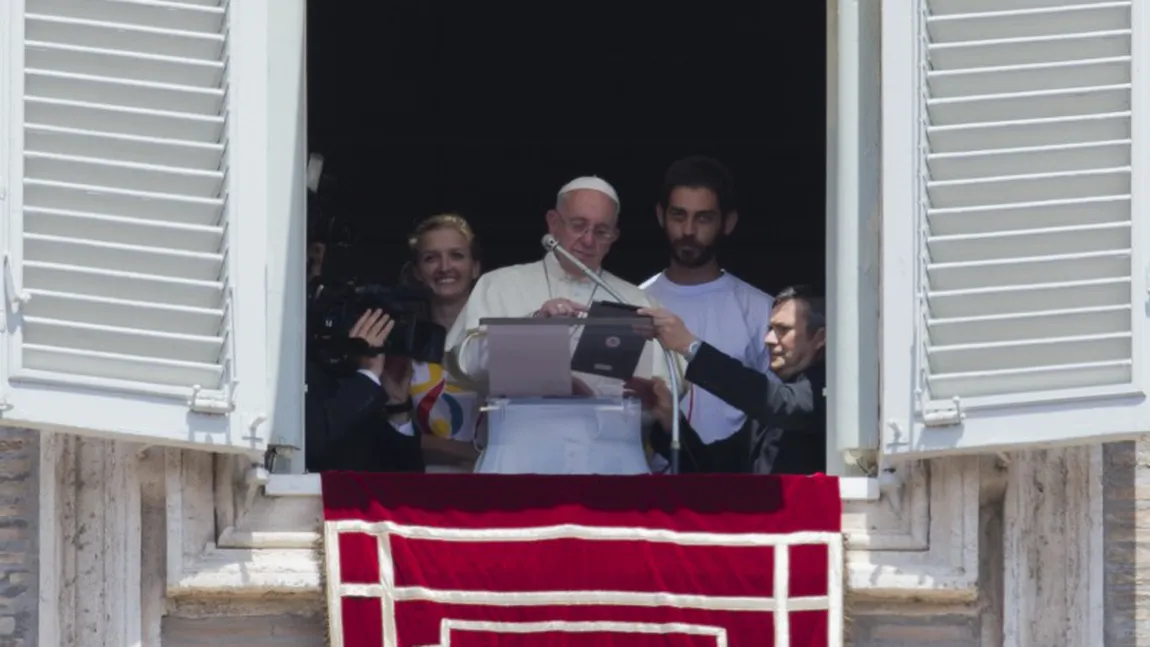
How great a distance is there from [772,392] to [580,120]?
413 centimetres

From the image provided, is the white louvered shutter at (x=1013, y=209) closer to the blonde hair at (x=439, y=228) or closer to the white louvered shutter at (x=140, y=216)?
the white louvered shutter at (x=140, y=216)

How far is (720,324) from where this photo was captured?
10047mm

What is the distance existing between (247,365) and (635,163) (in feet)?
15.7

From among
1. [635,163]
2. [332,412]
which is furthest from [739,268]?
[332,412]

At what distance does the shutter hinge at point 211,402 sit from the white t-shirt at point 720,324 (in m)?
1.50

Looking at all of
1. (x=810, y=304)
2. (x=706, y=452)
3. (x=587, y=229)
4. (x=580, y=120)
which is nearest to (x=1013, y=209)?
(x=810, y=304)

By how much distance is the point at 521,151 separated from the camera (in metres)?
13.2

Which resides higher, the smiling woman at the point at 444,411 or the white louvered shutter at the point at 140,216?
the white louvered shutter at the point at 140,216

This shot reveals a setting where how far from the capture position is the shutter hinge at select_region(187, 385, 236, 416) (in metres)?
8.56

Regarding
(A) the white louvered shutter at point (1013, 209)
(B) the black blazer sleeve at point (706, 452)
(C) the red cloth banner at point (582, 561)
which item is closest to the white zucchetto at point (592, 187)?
(B) the black blazer sleeve at point (706, 452)

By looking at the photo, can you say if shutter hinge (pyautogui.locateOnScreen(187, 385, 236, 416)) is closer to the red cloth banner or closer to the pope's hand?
the red cloth banner

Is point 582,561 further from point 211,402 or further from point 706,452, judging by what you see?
point 211,402

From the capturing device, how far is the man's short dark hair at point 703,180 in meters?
10.1

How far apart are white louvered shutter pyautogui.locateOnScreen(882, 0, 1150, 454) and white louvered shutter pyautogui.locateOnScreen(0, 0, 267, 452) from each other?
4.69 ft
